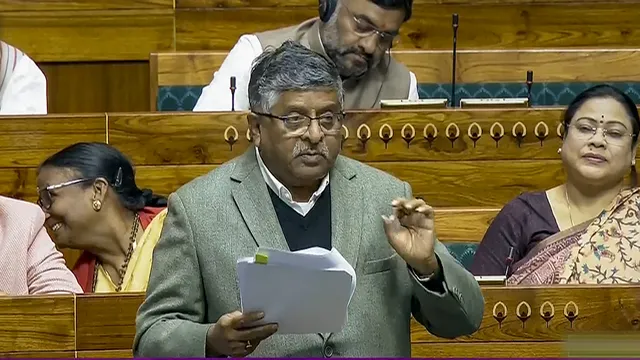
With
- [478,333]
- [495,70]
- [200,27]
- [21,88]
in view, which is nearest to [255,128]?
[478,333]

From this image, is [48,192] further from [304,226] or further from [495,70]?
[495,70]

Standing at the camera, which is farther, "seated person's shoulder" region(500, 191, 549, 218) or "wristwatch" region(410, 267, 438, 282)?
"seated person's shoulder" region(500, 191, 549, 218)

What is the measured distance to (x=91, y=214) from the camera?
10.6 feet

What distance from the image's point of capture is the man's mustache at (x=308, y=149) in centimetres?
219

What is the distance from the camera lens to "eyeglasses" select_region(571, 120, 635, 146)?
324cm

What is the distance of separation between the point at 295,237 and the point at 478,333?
2.57ft

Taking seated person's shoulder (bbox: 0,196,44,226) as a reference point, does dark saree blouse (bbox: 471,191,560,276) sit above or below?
below

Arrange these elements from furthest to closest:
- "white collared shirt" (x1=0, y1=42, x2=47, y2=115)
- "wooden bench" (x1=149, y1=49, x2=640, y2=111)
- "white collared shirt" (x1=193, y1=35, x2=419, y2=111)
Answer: "wooden bench" (x1=149, y1=49, x2=640, y2=111), "white collared shirt" (x1=0, y1=42, x2=47, y2=115), "white collared shirt" (x1=193, y1=35, x2=419, y2=111)

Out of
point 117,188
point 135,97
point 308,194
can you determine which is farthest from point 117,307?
point 135,97

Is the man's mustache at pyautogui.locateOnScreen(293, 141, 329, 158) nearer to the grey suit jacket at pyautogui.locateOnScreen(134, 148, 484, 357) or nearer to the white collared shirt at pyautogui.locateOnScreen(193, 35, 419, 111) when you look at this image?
the grey suit jacket at pyautogui.locateOnScreen(134, 148, 484, 357)

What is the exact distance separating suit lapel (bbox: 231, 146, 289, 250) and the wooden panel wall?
94.5 inches

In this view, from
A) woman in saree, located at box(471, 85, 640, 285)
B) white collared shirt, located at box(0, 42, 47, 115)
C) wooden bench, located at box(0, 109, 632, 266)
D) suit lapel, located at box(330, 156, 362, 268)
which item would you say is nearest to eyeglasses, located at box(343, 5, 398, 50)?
wooden bench, located at box(0, 109, 632, 266)

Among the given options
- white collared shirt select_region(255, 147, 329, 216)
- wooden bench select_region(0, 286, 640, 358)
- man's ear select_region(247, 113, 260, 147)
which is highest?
man's ear select_region(247, 113, 260, 147)

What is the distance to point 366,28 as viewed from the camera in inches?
145
